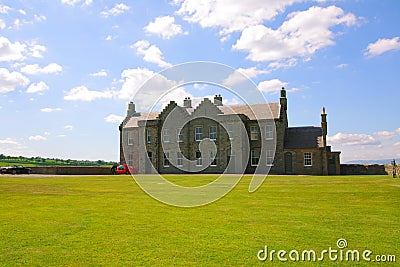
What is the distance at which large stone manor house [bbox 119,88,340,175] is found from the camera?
2002 inches

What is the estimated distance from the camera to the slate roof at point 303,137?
5080cm

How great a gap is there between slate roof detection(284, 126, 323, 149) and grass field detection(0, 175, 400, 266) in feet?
111

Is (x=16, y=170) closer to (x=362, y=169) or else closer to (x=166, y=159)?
(x=166, y=159)

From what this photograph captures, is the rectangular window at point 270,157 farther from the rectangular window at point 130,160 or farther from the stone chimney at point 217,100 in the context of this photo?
the rectangular window at point 130,160

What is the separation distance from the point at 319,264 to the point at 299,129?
158ft

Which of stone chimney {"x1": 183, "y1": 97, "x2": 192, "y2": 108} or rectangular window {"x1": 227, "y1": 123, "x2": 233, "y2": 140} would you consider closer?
rectangular window {"x1": 227, "y1": 123, "x2": 233, "y2": 140}

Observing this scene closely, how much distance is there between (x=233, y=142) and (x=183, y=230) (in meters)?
42.7

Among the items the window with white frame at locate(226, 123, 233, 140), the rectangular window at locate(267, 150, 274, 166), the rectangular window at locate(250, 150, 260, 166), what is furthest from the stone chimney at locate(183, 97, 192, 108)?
the rectangular window at locate(267, 150, 274, 166)

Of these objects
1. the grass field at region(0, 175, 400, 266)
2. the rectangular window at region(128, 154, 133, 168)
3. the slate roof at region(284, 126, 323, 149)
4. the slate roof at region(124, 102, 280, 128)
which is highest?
the slate roof at region(124, 102, 280, 128)

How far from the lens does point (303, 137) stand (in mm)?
52531

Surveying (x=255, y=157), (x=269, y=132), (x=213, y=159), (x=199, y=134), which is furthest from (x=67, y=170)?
(x=269, y=132)

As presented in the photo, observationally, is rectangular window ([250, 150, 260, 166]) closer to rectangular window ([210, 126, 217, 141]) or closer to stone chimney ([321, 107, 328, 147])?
rectangular window ([210, 126, 217, 141])

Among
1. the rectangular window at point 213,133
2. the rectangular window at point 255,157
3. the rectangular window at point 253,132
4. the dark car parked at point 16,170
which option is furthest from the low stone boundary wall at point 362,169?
the dark car parked at point 16,170

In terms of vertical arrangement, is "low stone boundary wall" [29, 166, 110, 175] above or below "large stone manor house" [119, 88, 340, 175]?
below
